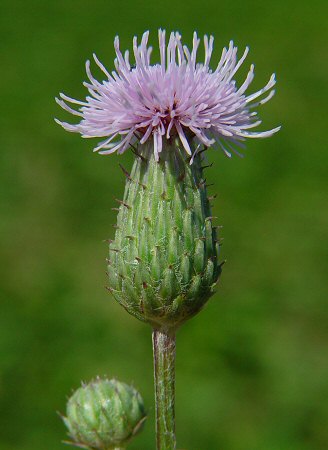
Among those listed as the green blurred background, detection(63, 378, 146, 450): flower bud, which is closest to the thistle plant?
detection(63, 378, 146, 450): flower bud

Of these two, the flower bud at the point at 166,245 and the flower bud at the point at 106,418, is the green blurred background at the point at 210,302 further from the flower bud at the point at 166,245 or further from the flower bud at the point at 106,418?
the flower bud at the point at 166,245

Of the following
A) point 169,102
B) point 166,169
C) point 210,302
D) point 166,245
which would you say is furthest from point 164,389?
point 210,302

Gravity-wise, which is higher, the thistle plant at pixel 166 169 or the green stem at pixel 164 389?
the thistle plant at pixel 166 169

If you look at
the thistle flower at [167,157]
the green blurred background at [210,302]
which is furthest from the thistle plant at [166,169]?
the green blurred background at [210,302]

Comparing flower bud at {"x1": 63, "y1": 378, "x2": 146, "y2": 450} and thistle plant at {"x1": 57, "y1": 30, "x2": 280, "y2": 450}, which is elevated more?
thistle plant at {"x1": 57, "y1": 30, "x2": 280, "y2": 450}

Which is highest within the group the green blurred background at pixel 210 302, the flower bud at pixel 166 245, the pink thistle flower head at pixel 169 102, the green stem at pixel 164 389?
the green blurred background at pixel 210 302

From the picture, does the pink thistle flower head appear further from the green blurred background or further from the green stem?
the green blurred background

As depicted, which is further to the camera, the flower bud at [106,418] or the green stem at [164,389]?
the flower bud at [106,418]

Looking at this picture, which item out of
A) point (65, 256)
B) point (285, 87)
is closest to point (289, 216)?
point (65, 256)
